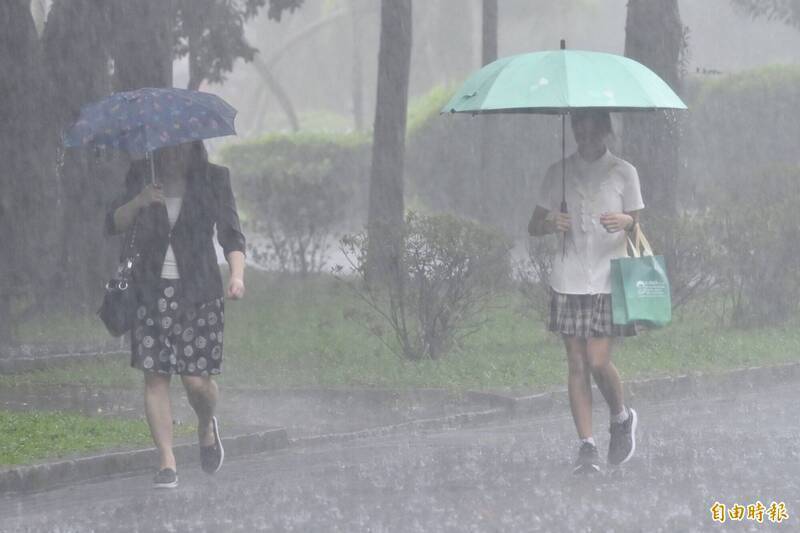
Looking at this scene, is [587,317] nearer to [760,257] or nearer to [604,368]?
[604,368]

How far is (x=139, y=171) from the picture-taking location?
763cm

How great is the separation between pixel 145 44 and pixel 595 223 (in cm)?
816

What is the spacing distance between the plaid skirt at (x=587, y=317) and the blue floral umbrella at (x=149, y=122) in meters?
1.88

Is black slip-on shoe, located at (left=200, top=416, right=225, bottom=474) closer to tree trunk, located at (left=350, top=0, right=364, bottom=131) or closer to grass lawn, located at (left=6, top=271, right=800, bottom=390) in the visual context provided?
grass lawn, located at (left=6, top=271, right=800, bottom=390)

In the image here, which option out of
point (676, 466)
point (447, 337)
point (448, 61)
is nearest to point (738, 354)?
point (447, 337)

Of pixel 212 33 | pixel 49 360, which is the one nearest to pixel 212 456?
pixel 49 360

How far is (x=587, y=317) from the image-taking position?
25.4 feet

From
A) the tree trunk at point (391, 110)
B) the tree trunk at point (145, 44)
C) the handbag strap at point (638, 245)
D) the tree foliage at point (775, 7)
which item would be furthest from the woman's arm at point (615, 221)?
the tree foliage at point (775, 7)

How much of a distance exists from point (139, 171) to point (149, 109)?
1.27 feet

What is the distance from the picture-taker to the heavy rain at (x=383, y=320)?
24.2 feet

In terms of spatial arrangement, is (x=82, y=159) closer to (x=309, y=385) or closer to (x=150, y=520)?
(x=309, y=385)

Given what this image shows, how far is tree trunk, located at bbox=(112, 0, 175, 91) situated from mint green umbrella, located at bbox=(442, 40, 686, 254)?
7464mm

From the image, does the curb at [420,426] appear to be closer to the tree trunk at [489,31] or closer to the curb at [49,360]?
the curb at [49,360]

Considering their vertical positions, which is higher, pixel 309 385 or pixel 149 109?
pixel 149 109
